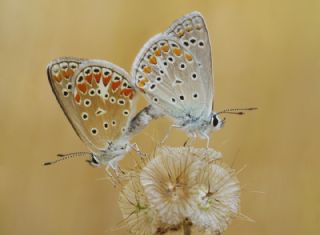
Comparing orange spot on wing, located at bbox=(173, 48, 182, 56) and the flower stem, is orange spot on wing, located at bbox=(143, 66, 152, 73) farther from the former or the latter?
the flower stem

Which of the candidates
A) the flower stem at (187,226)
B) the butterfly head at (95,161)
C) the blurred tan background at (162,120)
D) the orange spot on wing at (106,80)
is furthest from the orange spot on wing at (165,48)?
the blurred tan background at (162,120)

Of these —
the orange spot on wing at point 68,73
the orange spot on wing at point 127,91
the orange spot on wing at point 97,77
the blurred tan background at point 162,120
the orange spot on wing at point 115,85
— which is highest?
the orange spot on wing at point 68,73

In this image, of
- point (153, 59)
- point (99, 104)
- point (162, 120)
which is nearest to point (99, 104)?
point (99, 104)

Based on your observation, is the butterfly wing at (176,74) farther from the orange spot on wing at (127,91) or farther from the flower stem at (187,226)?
the flower stem at (187,226)

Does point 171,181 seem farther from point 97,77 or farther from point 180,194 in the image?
point 97,77

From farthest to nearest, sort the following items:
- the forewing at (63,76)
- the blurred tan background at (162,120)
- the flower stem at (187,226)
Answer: the blurred tan background at (162,120), the forewing at (63,76), the flower stem at (187,226)

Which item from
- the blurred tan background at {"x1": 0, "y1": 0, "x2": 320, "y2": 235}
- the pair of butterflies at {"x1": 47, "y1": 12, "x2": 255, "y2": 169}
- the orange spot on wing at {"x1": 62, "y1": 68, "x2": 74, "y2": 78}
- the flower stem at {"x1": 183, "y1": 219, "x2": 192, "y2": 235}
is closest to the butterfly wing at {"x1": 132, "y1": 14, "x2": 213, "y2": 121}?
the pair of butterflies at {"x1": 47, "y1": 12, "x2": 255, "y2": 169}

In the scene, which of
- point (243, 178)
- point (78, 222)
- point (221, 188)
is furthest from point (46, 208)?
point (221, 188)
